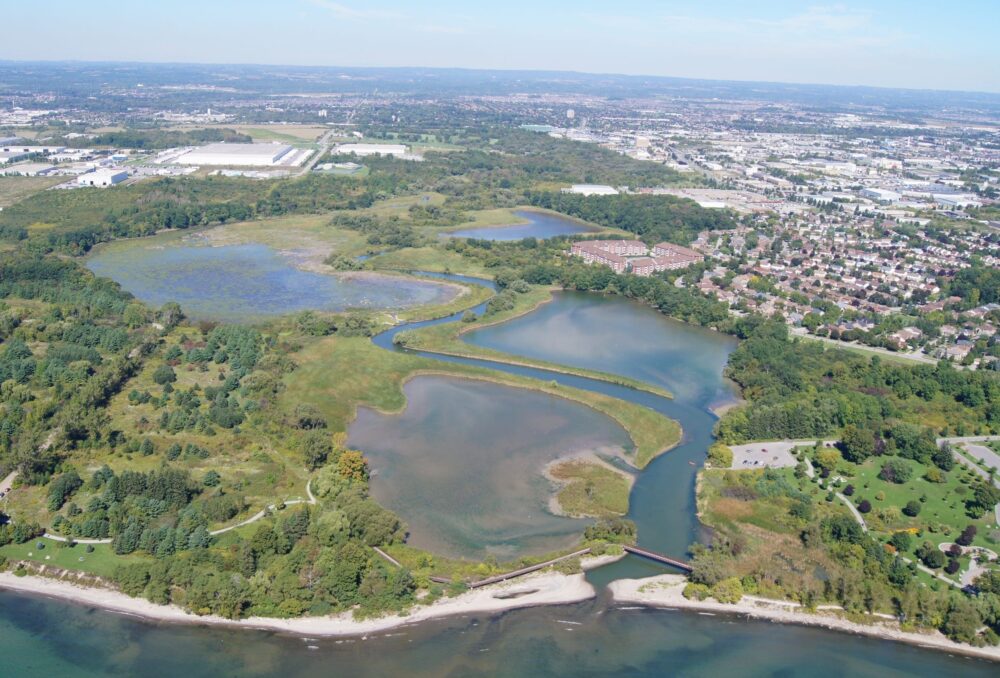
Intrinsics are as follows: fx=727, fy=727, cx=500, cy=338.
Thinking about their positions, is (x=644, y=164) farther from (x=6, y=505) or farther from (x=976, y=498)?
(x=6, y=505)

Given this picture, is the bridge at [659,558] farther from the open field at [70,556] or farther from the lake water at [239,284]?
the lake water at [239,284]

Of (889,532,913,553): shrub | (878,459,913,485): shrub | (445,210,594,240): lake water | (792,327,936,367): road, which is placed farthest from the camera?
(445,210,594,240): lake water

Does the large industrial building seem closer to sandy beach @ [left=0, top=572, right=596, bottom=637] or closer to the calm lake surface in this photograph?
sandy beach @ [left=0, top=572, right=596, bottom=637]

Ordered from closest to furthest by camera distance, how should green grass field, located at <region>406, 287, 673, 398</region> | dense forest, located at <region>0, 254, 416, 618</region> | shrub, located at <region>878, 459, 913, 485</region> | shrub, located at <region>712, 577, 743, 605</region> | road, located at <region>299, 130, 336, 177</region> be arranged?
1. dense forest, located at <region>0, 254, 416, 618</region>
2. shrub, located at <region>712, 577, 743, 605</region>
3. shrub, located at <region>878, 459, 913, 485</region>
4. green grass field, located at <region>406, 287, 673, 398</region>
5. road, located at <region>299, 130, 336, 177</region>

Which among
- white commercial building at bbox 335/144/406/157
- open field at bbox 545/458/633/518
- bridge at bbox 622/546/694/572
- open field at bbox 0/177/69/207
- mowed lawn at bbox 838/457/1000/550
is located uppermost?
white commercial building at bbox 335/144/406/157

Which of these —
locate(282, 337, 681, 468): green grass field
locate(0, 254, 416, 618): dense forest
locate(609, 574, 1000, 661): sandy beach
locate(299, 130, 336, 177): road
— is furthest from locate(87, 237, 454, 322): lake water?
locate(299, 130, 336, 177): road

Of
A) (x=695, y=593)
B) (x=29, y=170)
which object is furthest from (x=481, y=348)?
(x=29, y=170)
